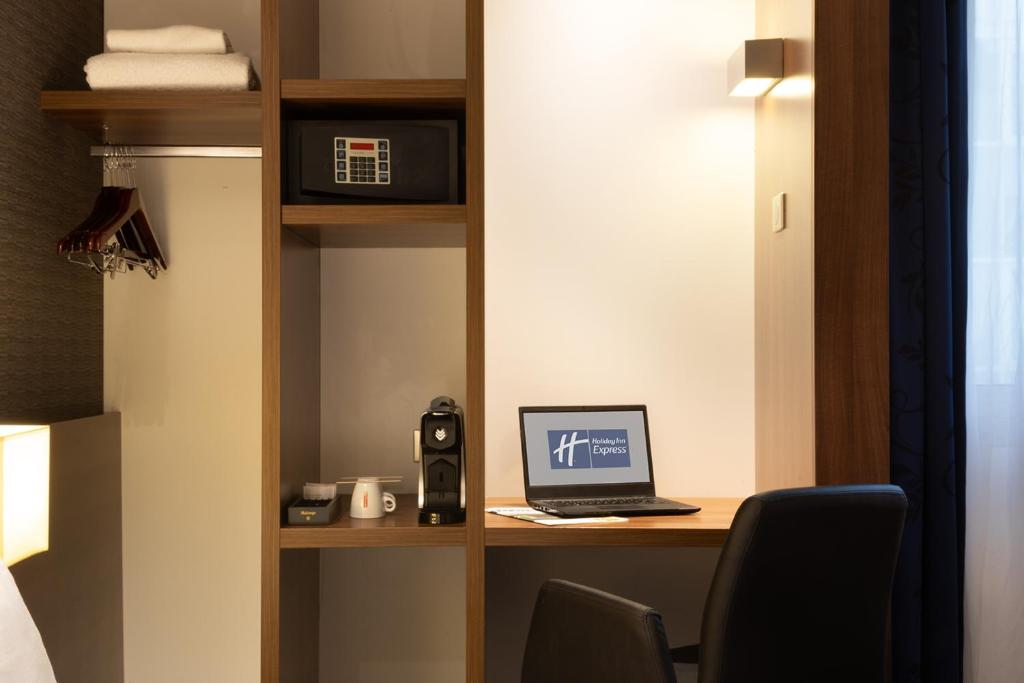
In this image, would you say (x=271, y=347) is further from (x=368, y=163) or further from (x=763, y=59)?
(x=763, y=59)

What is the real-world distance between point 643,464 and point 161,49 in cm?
168

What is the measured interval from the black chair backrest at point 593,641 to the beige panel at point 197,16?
71.3 inches

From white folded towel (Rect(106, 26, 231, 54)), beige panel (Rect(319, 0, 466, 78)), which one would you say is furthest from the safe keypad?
beige panel (Rect(319, 0, 466, 78))

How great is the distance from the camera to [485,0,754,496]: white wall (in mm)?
2643

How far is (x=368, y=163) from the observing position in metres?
2.22

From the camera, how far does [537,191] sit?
8.66ft

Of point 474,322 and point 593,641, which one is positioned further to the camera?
point 474,322

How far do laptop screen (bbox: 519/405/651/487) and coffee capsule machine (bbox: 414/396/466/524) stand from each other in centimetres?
36

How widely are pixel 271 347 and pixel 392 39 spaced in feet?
3.54

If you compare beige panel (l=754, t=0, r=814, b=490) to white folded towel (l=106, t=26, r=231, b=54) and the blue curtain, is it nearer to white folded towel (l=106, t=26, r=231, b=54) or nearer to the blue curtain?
the blue curtain

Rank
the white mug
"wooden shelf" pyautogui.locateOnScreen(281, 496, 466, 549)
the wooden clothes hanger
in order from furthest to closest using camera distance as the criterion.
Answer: the wooden clothes hanger → the white mug → "wooden shelf" pyautogui.locateOnScreen(281, 496, 466, 549)

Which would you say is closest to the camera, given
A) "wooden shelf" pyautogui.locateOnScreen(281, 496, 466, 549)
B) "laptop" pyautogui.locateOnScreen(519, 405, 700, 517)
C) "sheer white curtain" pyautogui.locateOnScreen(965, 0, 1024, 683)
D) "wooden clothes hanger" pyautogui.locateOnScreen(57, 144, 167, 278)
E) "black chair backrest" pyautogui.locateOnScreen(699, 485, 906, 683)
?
"black chair backrest" pyautogui.locateOnScreen(699, 485, 906, 683)

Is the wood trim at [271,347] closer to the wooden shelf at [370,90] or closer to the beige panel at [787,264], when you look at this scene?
the wooden shelf at [370,90]

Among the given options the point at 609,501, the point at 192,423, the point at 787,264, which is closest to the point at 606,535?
the point at 609,501
